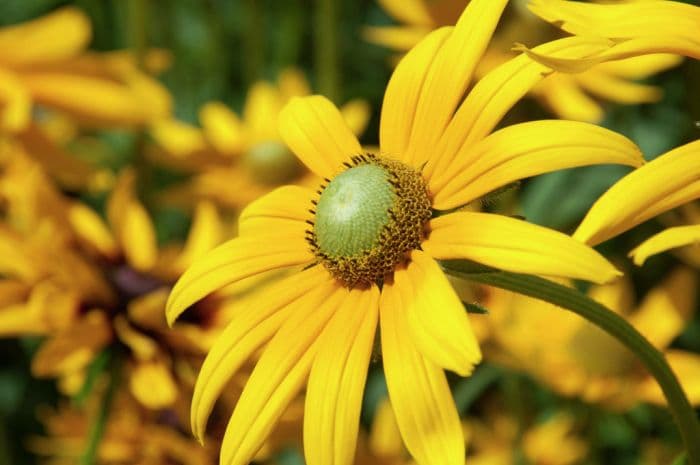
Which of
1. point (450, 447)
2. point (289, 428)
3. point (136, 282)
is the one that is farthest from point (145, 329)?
point (450, 447)

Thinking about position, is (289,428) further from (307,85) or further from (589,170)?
(307,85)

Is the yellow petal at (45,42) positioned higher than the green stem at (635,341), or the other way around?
the green stem at (635,341)

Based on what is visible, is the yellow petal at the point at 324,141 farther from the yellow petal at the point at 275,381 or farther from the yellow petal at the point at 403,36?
the yellow petal at the point at 403,36

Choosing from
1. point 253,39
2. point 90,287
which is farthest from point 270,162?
point 90,287

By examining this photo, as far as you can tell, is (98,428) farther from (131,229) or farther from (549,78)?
(549,78)

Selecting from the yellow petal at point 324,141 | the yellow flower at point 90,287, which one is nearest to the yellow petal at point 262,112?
the yellow flower at point 90,287
